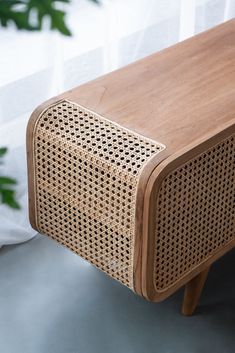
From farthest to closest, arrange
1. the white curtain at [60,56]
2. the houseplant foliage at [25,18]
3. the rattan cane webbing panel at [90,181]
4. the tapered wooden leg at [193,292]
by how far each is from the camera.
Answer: the white curtain at [60,56]
the tapered wooden leg at [193,292]
the rattan cane webbing panel at [90,181]
the houseplant foliage at [25,18]

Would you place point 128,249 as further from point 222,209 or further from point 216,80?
point 216,80

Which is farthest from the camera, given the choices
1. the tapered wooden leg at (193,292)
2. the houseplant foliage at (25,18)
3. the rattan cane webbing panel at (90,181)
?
the tapered wooden leg at (193,292)

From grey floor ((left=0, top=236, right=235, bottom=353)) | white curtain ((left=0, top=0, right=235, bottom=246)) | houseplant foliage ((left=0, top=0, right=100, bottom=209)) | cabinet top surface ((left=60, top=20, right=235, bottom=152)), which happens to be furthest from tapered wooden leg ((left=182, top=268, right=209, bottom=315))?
houseplant foliage ((left=0, top=0, right=100, bottom=209))

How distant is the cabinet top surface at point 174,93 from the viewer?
1187 mm

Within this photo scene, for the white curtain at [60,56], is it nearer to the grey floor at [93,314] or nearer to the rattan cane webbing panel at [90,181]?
the grey floor at [93,314]

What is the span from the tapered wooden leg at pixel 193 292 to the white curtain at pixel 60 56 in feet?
1.59

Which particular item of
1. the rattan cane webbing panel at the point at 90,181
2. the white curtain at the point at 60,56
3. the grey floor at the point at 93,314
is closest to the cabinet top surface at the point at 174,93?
the rattan cane webbing panel at the point at 90,181

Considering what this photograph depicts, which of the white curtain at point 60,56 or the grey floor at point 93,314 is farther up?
the white curtain at point 60,56

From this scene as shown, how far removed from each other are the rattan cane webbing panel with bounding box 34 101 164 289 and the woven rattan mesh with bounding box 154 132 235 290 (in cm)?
6

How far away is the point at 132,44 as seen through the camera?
1.83 m

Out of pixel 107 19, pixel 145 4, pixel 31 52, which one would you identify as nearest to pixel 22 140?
pixel 31 52

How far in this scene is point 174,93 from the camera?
1311mm

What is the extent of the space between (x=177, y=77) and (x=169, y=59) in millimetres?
95

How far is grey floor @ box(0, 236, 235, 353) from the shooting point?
4.44 ft
